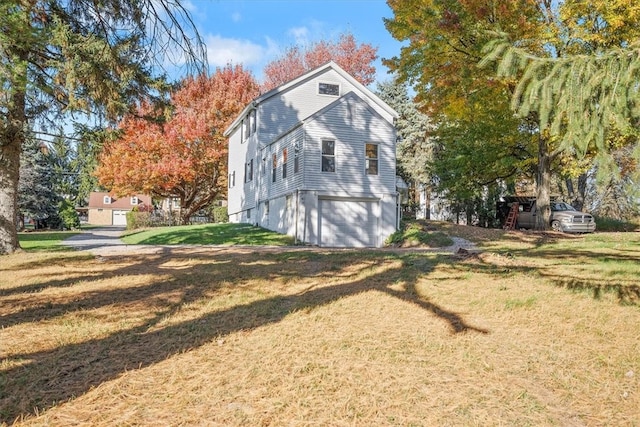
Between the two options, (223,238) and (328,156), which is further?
(223,238)

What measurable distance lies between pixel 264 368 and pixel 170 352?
0.90 metres

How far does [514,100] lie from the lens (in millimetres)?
6016

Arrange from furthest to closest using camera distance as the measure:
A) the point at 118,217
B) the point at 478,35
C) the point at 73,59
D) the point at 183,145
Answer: the point at 118,217 → the point at 183,145 → the point at 478,35 → the point at 73,59

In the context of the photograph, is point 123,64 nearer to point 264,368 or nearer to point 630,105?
point 264,368

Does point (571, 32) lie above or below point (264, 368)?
above

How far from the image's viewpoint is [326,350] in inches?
144

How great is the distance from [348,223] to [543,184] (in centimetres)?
951

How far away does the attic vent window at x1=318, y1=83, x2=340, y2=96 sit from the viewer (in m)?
22.8

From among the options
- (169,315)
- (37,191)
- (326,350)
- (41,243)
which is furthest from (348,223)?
(37,191)

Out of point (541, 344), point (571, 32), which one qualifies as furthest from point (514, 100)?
point (571, 32)

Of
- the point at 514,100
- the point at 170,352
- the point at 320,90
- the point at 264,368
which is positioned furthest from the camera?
the point at 320,90

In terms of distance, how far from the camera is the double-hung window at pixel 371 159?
711 inches

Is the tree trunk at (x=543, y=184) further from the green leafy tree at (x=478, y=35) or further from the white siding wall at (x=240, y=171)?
the white siding wall at (x=240, y=171)

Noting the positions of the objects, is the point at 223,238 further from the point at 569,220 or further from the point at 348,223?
the point at 569,220
